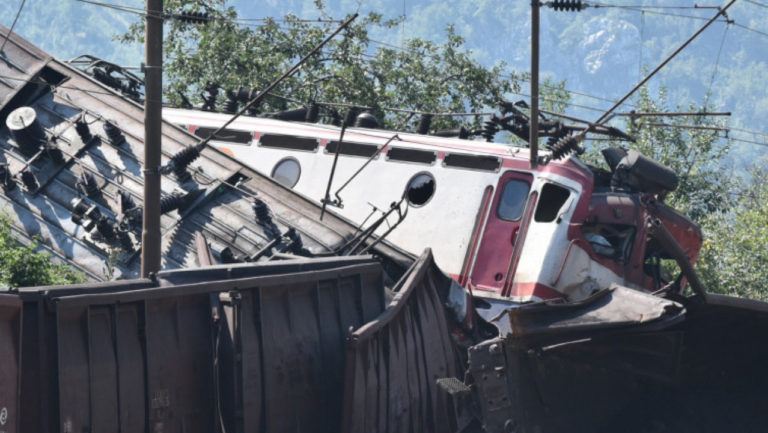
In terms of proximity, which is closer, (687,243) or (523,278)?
(523,278)

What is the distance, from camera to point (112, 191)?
14.3m

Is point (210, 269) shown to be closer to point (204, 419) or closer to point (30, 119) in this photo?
point (204, 419)

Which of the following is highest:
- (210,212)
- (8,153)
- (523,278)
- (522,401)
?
(8,153)

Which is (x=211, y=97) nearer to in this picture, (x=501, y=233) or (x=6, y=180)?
(x=6, y=180)

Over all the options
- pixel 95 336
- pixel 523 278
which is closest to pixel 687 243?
pixel 523 278

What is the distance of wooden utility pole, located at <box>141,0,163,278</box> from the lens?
11.9 metres

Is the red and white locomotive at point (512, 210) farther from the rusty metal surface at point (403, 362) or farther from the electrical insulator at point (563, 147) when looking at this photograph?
the rusty metal surface at point (403, 362)

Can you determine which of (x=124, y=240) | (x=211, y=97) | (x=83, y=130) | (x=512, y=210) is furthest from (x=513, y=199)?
(x=211, y=97)

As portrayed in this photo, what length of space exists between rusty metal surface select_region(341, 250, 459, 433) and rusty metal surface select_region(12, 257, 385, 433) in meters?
0.37

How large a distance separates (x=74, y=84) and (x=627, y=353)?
917 cm

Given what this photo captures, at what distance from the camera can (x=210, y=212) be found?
1455 cm

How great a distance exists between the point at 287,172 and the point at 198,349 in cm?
932

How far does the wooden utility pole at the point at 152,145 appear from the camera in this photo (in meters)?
11.9

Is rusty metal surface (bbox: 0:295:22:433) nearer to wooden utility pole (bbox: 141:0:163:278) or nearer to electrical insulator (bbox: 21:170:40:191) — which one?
wooden utility pole (bbox: 141:0:163:278)
